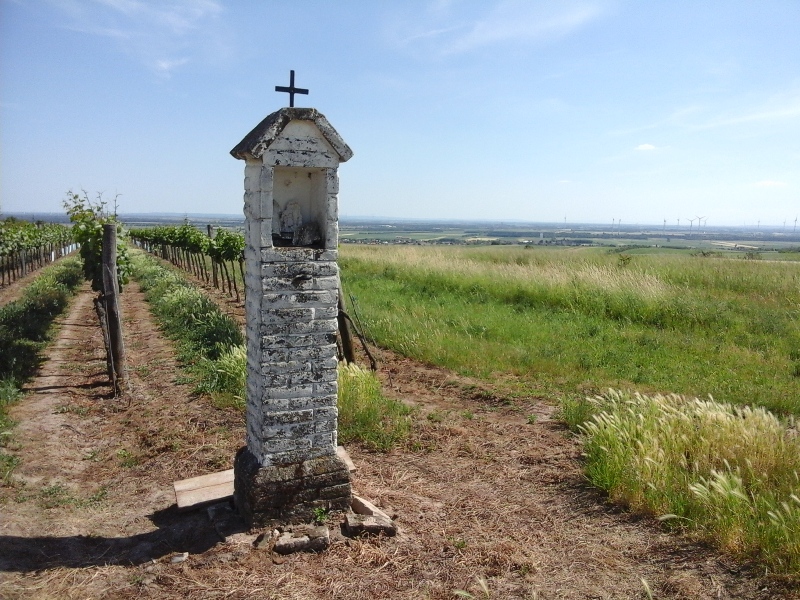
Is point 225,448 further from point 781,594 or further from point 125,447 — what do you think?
point 781,594

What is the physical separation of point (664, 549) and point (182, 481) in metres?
3.86

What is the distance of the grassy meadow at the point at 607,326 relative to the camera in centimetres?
870

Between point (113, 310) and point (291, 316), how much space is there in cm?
546

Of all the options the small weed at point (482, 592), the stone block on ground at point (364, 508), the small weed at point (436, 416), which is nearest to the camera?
the small weed at point (482, 592)

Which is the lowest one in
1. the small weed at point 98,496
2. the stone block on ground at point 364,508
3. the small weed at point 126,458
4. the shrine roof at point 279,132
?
the small weed at point 98,496

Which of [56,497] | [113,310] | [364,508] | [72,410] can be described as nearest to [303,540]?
[364,508]

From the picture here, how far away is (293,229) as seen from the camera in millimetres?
4418

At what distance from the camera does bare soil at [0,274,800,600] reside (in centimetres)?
373

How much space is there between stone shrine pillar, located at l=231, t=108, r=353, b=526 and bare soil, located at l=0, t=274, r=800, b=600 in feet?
1.24

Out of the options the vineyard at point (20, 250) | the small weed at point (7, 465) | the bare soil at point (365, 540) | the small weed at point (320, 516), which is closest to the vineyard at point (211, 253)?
the vineyard at point (20, 250)

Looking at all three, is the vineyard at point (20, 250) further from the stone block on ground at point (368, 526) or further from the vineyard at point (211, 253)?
the stone block on ground at point (368, 526)

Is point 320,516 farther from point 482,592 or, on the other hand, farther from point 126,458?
point 126,458

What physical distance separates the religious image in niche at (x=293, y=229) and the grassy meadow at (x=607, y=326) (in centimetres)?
494

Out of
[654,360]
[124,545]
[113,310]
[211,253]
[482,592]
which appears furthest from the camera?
[211,253]
